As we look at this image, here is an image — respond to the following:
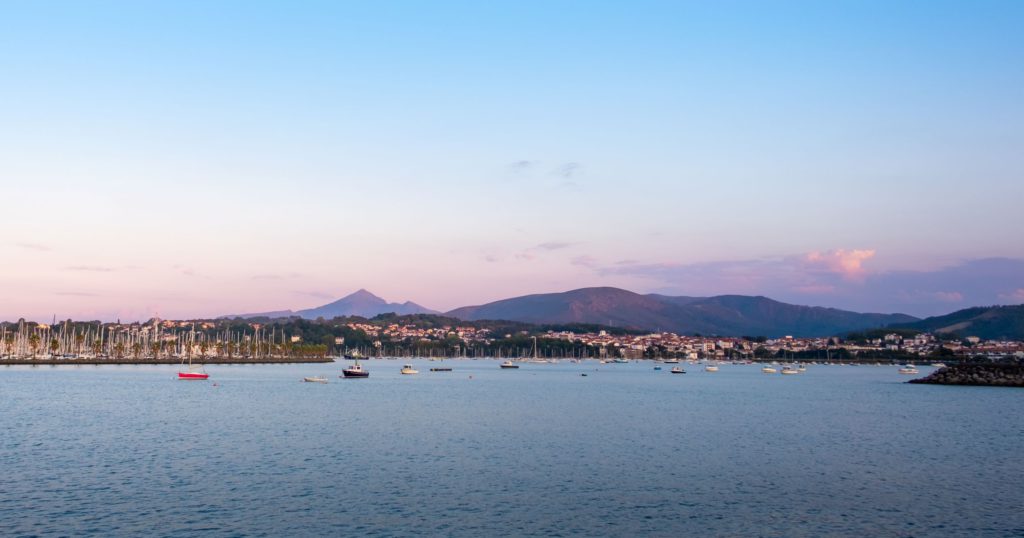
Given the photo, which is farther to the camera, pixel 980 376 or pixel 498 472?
pixel 980 376

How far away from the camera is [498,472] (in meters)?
35.3

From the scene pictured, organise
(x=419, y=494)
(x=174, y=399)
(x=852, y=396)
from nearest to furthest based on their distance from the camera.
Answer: (x=419, y=494) → (x=174, y=399) → (x=852, y=396)

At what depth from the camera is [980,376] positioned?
4931 inches

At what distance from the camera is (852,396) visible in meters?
98.7

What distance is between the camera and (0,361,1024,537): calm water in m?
25.9

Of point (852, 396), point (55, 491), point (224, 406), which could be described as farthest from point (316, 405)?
point (852, 396)

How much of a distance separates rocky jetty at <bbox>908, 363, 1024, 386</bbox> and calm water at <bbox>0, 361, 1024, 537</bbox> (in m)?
60.1

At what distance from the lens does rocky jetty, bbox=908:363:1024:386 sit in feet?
396

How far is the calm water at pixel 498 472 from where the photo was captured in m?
25.9

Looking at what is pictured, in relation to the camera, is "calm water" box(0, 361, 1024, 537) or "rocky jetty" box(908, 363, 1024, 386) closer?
"calm water" box(0, 361, 1024, 537)

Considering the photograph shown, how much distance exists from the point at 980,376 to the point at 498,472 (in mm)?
116137

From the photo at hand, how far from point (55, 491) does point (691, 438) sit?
33.9 m

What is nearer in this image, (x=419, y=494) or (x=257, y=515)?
(x=257, y=515)

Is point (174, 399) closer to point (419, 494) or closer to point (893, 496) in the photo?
point (419, 494)
